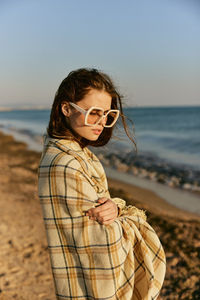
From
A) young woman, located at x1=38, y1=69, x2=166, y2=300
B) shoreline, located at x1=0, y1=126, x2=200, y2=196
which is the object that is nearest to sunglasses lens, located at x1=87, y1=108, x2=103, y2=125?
young woman, located at x1=38, y1=69, x2=166, y2=300

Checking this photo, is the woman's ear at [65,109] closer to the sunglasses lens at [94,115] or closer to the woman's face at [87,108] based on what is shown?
the woman's face at [87,108]

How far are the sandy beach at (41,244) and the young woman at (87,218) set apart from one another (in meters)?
2.11

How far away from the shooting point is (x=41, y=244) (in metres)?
4.45

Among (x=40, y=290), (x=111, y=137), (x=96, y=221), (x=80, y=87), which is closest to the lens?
(x=96, y=221)

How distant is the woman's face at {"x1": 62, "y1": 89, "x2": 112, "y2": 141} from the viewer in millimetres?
1589

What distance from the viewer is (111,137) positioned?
2.00 metres

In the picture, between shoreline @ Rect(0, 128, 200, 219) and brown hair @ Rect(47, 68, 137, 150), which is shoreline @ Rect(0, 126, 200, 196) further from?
brown hair @ Rect(47, 68, 137, 150)

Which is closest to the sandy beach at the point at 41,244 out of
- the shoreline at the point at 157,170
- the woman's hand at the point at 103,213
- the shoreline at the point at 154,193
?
the shoreline at the point at 154,193

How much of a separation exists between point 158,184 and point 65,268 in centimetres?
665

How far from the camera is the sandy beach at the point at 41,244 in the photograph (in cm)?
348

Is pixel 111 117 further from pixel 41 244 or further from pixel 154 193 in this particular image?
pixel 154 193

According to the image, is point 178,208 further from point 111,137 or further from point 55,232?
point 55,232

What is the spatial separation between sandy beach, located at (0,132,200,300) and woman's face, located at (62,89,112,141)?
2.56m

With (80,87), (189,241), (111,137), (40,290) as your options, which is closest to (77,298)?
(111,137)
